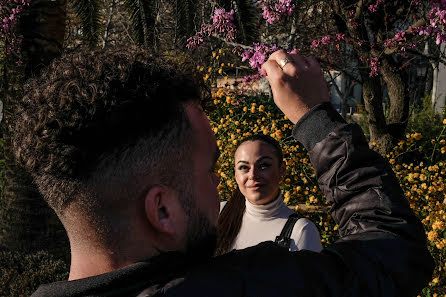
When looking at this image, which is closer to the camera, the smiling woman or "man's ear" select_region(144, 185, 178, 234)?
"man's ear" select_region(144, 185, 178, 234)

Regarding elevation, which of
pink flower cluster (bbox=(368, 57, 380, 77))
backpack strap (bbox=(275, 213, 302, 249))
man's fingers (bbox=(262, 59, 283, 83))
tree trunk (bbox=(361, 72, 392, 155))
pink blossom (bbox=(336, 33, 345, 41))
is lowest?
backpack strap (bbox=(275, 213, 302, 249))

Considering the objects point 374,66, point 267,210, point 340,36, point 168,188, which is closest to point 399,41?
point 374,66

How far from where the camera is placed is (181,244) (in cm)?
103

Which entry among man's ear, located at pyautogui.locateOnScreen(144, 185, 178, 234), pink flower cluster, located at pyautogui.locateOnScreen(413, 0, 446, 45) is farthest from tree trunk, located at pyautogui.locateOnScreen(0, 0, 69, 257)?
man's ear, located at pyautogui.locateOnScreen(144, 185, 178, 234)

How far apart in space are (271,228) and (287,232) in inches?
6.1

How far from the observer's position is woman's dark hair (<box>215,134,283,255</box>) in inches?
120

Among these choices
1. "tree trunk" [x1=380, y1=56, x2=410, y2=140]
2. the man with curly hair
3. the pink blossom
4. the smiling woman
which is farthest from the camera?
"tree trunk" [x1=380, y1=56, x2=410, y2=140]

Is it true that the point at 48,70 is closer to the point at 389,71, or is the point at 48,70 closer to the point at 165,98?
the point at 165,98

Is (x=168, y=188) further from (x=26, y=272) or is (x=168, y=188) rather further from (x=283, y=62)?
(x=26, y=272)

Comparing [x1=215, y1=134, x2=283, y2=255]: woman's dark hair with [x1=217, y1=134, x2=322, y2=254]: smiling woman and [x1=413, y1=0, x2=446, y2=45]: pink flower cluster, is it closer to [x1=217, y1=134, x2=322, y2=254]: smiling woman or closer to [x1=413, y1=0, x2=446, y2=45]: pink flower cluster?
[x1=217, y1=134, x2=322, y2=254]: smiling woman

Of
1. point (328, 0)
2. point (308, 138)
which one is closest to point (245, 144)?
point (308, 138)

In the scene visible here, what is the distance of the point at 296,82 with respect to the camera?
3.51 ft

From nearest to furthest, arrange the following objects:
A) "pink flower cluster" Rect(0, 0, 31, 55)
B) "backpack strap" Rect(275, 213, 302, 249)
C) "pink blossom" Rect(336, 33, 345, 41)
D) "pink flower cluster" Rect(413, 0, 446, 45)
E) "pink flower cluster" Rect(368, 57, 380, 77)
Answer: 1. "backpack strap" Rect(275, 213, 302, 249)
2. "pink flower cluster" Rect(413, 0, 446, 45)
3. "pink flower cluster" Rect(368, 57, 380, 77)
4. "pink blossom" Rect(336, 33, 345, 41)
5. "pink flower cluster" Rect(0, 0, 31, 55)

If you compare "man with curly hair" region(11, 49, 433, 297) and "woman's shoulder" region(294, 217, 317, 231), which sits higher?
"man with curly hair" region(11, 49, 433, 297)
